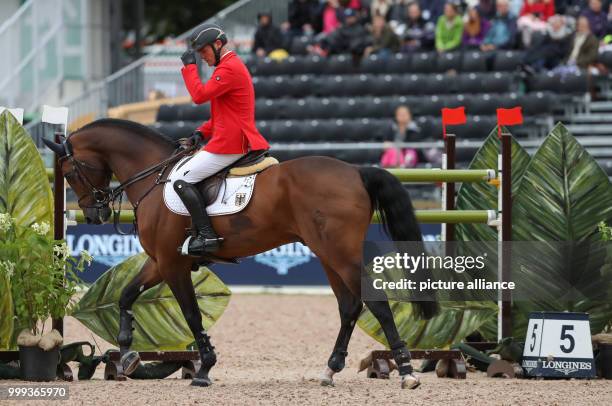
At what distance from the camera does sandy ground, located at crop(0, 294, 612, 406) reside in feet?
22.6

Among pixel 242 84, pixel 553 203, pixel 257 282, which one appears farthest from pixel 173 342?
pixel 257 282

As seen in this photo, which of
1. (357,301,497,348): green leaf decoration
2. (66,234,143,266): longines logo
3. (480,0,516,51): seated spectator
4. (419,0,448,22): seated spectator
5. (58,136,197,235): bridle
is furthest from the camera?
(419,0,448,22): seated spectator

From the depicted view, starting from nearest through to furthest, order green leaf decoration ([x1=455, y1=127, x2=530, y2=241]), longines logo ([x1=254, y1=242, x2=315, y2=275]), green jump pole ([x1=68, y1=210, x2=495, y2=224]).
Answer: green jump pole ([x1=68, y1=210, x2=495, y2=224])
green leaf decoration ([x1=455, y1=127, x2=530, y2=241])
longines logo ([x1=254, y1=242, x2=315, y2=275])

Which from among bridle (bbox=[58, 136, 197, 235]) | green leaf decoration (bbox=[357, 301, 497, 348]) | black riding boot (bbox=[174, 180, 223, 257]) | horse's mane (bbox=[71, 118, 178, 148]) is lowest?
green leaf decoration (bbox=[357, 301, 497, 348])

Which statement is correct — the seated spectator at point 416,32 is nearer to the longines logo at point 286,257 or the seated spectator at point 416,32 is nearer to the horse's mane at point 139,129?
the longines logo at point 286,257

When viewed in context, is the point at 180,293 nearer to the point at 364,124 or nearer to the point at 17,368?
the point at 17,368

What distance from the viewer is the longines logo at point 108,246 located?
14.7 m

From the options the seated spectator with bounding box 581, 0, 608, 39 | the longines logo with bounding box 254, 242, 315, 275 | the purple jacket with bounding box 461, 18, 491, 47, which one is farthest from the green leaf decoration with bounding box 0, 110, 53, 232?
the seated spectator with bounding box 581, 0, 608, 39

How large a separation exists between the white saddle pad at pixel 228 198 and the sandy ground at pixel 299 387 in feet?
3.61

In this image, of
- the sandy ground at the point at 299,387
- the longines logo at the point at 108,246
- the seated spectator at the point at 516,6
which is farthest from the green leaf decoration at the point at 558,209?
the seated spectator at the point at 516,6

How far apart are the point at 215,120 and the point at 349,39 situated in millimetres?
11511

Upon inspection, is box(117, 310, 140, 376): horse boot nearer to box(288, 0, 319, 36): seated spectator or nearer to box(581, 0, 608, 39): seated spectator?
box(581, 0, 608, 39): seated spectator

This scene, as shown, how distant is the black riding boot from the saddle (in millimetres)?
102

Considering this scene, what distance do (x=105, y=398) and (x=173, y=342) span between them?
1.47 m
